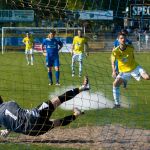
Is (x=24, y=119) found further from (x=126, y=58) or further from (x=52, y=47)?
(x=52, y=47)

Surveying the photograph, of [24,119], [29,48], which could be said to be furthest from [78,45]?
[24,119]

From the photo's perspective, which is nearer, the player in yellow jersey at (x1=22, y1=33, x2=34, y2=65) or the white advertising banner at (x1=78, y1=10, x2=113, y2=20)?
the white advertising banner at (x1=78, y1=10, x2=113, y2=20)

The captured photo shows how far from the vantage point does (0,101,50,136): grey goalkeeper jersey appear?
7.50m

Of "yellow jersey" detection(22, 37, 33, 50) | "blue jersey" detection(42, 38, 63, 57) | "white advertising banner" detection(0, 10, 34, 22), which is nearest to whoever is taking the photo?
"white advertising banner" detection(0, 10, 34, 22)

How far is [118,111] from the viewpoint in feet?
38.2

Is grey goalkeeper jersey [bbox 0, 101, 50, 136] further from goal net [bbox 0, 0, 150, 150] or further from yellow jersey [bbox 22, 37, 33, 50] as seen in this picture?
yellow jersey [bbox 22, 37, 33, 50]

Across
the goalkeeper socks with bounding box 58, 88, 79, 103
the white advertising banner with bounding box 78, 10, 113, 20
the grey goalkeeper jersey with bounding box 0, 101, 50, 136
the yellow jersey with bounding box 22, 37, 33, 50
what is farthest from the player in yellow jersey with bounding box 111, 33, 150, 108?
the yellow jersey with bounding box 22, 37, 33, 50

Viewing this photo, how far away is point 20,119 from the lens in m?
7.50

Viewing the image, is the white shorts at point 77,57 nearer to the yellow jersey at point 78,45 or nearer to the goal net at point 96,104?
the yellow jersey at point 78,45

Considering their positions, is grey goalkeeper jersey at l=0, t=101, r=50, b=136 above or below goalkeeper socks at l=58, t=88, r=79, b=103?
below

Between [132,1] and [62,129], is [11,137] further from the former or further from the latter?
[132,1]

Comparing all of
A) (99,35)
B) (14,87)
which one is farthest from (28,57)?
(99,35)

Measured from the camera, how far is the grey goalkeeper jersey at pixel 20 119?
7.50 metres

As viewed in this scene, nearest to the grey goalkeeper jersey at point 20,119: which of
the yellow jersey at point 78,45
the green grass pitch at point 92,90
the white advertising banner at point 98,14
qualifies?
the white advertising banner at point 98,14
